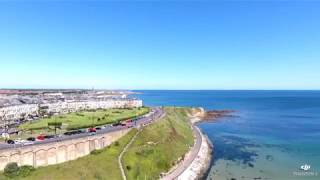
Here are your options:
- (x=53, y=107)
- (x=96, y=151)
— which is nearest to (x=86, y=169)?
(x=96, y=151)

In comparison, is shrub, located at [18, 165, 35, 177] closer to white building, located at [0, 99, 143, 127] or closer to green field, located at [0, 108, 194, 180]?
green field, located at [0, 108, 194, 180]

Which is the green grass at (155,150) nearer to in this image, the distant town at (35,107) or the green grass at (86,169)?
the green grass at (86,169)

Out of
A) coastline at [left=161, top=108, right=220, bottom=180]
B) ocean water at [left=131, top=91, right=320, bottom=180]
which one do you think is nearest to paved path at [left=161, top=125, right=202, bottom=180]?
coastline at [left=161, top=108, right=220, bottom=180]

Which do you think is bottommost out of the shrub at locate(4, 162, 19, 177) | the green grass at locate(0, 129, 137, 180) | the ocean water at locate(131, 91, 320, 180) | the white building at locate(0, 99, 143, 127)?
the ocean water at locate(131, 91, 320, 180)

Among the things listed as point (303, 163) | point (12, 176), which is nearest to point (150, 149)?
point (12, 176)

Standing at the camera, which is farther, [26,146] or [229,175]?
[229,175]

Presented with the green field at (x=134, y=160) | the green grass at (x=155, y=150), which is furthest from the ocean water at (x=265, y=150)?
the green field at (x=134, y=160)

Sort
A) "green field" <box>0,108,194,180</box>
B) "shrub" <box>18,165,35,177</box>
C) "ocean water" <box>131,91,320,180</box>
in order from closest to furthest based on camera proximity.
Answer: "shrub" <box>18,165,35,177</box>
"green field" <box>0,108,194,180</box>
"ocean water" <box>131,91,320,180</box>

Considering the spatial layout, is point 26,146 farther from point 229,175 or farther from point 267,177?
point 267,177
